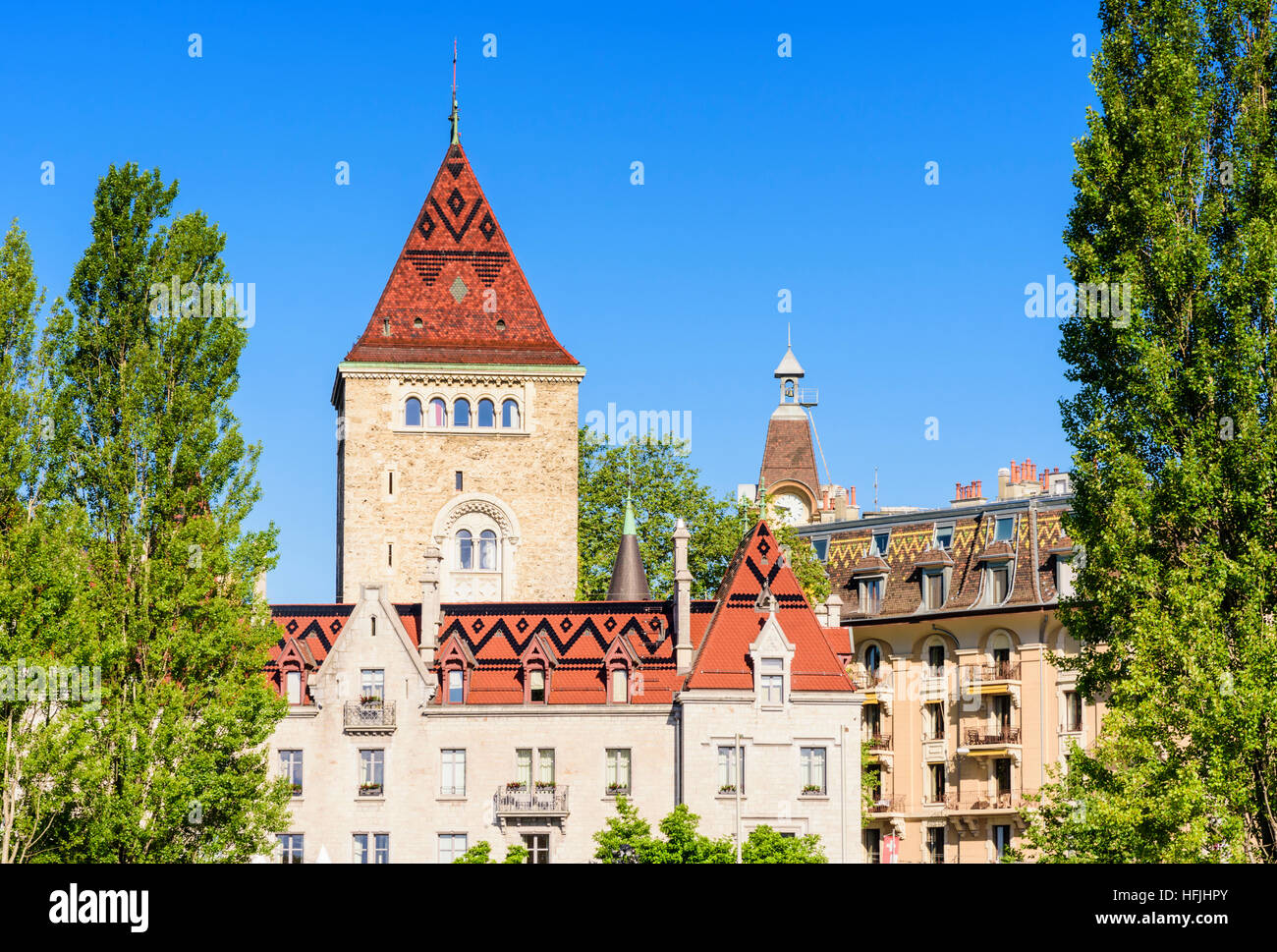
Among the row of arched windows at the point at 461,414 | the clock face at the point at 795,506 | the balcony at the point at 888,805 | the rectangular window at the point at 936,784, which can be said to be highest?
the clock face at the point at 795,506

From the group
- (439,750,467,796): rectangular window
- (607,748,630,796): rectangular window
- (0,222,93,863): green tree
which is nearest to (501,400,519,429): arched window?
(439,750,467,796): rectangular window

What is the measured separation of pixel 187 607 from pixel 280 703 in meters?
3.27

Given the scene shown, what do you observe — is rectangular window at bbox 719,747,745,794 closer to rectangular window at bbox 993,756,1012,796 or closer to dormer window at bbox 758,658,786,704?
dormer window at bbox 758,658,786,704

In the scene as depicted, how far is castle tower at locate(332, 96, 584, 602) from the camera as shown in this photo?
66375 mm

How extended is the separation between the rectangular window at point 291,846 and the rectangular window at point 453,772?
4.30 meters

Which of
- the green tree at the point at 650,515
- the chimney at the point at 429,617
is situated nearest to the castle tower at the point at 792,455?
the green tree at the point at 650,515

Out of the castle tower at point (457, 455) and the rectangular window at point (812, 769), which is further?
the castle tower at point (457, 455)

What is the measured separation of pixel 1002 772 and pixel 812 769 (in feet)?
44.0

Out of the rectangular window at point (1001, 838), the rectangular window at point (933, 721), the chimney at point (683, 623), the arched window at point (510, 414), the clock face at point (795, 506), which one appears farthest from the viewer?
the clock face at point (795, 506)

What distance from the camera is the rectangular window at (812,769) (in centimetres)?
5372

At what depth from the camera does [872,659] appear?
230ft

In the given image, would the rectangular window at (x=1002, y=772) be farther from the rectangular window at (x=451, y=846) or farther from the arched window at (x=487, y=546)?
the rectangular window at (x=451, y=846)

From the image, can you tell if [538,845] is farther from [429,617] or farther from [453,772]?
[429,617]

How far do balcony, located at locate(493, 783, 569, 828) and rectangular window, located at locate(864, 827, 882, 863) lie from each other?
56.1 feet
